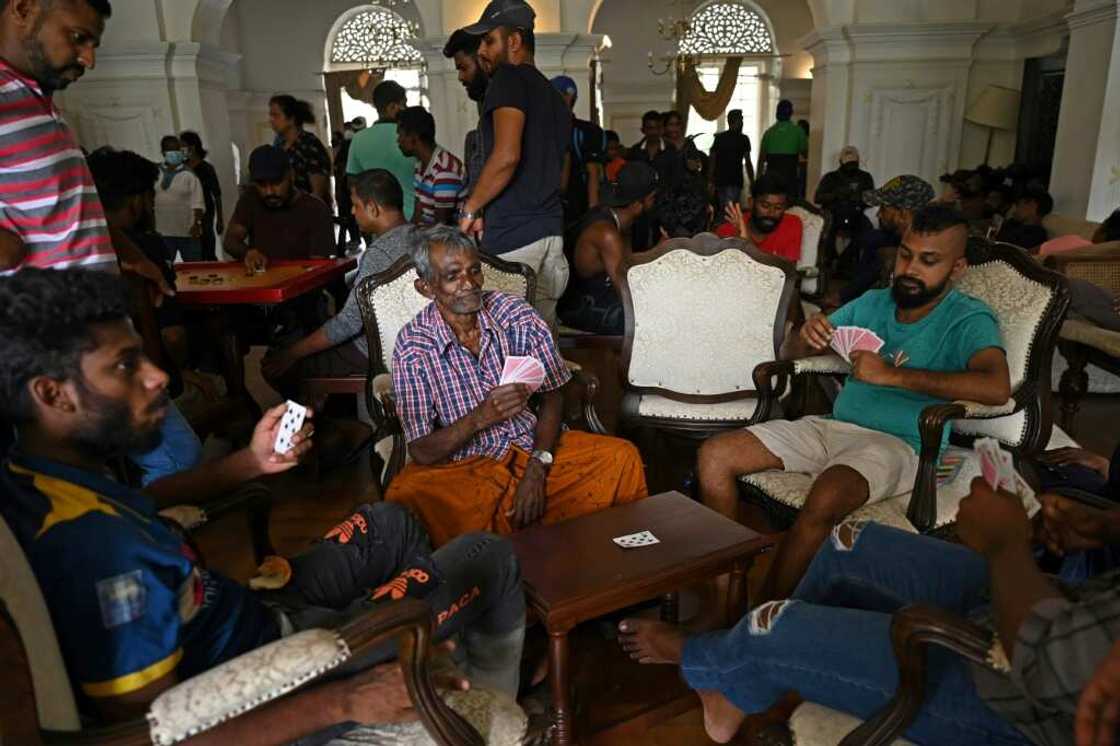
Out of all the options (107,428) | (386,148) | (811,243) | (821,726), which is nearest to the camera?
(107,428)

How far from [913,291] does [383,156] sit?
344cm

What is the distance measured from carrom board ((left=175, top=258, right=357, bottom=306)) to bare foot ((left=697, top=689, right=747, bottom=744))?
244 cm

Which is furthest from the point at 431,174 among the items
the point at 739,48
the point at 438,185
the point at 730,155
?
the point at 739,48

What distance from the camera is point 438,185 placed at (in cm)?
393

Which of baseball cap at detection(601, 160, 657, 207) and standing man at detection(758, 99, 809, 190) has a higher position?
standing man at detection(758, 99, 809, 190)

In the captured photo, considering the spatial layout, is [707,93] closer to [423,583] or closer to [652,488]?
[652,488]

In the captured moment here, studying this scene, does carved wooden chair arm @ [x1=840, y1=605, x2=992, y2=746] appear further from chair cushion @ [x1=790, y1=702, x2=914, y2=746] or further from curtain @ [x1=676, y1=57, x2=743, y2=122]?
curtain @ [x1=676, y1=57, x2=743, y2=122]

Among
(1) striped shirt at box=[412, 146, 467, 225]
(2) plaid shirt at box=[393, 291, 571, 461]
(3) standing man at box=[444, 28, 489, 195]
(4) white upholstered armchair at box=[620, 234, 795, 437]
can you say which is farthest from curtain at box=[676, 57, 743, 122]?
(2) plaid shirt at box=[393, 291, 571, 461]

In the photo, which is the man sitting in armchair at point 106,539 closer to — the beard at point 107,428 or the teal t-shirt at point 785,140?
the beard at point 107,428

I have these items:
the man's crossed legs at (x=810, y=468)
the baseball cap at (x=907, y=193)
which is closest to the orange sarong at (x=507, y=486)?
the man's crossed legs at (x=810, y=468)

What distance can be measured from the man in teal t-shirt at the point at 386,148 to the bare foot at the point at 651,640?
3.41m

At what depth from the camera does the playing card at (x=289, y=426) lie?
1.47 meters

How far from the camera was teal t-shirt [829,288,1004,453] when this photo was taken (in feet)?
7.19

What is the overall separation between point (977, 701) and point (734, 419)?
166 cm
